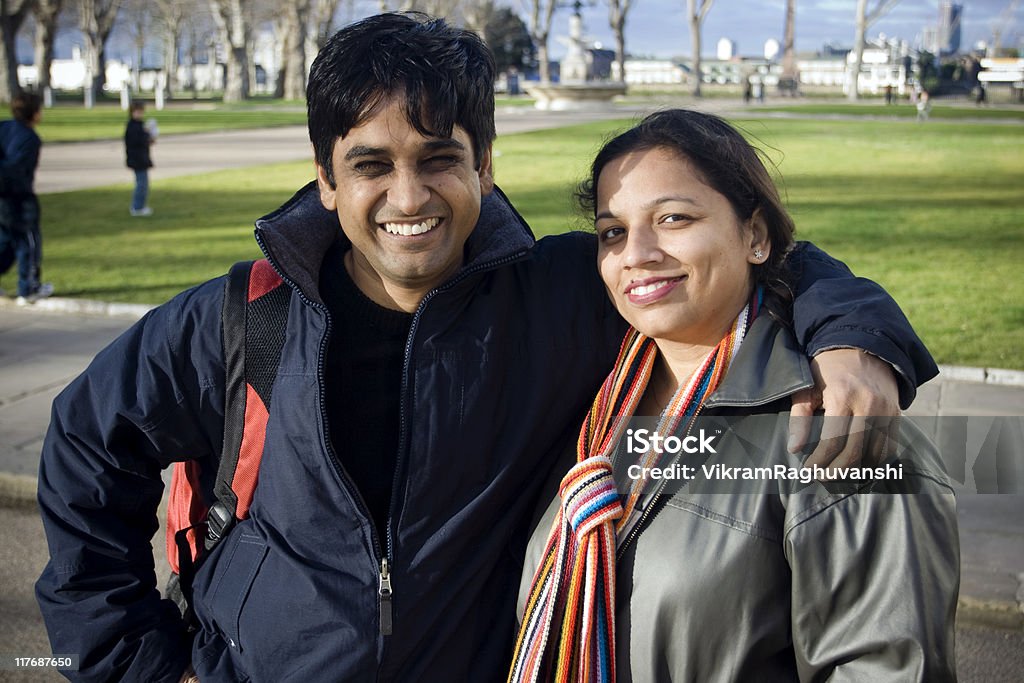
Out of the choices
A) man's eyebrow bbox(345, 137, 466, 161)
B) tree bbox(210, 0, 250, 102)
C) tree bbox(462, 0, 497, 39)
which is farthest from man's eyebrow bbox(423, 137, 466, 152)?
tree bbox(462, 0, 497, 39)

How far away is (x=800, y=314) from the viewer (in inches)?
80.5

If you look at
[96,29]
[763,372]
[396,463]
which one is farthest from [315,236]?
[96,29]

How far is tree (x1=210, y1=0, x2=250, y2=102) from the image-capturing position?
56.7 meters

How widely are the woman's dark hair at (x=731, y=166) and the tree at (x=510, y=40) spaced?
8415cm

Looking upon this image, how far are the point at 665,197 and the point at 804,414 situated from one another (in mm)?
533

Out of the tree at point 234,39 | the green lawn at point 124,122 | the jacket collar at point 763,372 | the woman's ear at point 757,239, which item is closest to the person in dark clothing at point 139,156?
the woman's ear at point 757,239

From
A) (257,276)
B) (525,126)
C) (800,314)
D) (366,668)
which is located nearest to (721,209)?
(800,314)

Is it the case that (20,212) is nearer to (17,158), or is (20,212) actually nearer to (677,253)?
(17,158)

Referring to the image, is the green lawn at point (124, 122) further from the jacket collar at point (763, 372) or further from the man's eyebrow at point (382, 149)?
the jacket collar at point (763, 372)

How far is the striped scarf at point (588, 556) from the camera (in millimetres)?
1884

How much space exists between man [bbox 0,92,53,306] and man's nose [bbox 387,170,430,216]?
8.09 meters

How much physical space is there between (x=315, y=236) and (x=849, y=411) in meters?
1.21

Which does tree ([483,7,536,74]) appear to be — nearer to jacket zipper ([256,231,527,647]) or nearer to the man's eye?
the man's eye

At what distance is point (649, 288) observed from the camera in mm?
2064
